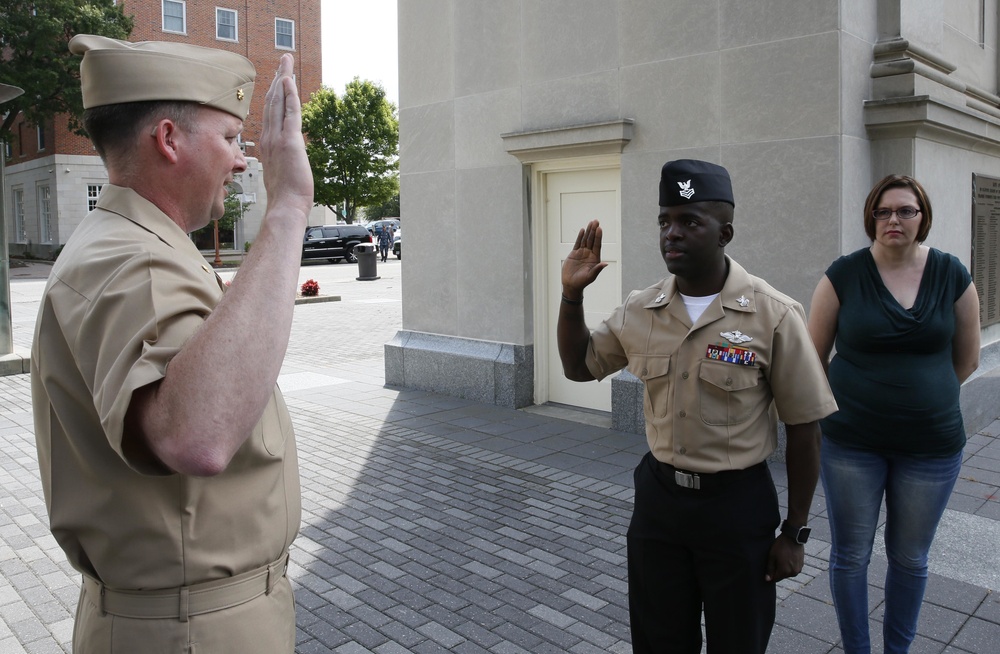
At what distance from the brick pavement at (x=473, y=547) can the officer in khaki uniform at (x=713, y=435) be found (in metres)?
1.38

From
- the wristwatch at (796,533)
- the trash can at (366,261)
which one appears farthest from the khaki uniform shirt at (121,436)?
the trash can at (366,261)

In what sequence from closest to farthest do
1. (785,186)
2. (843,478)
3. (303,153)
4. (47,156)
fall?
(303,153) → (843,478) → (785,186) → (47,156)

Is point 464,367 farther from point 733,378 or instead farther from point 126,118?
point 126,118

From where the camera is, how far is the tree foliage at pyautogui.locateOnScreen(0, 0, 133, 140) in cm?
3506

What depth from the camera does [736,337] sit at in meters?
2.78

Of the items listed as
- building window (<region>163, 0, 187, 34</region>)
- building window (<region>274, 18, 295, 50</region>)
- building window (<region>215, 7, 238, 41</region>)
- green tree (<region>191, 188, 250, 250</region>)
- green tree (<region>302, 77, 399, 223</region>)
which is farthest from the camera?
green tree (<region>302, 77, 399, 223</region>)

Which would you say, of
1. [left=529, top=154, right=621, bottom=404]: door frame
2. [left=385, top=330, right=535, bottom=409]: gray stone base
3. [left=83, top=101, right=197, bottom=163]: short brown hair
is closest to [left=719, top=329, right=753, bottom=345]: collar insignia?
[left=83, top=101, right=197, bottom=163]: short brown hair

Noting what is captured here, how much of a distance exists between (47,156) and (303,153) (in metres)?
48.0

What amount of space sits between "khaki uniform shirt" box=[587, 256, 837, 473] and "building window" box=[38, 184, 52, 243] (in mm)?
47719

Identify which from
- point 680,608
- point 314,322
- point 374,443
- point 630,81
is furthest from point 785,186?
point 314,322

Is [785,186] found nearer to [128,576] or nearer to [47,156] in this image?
[128,576]

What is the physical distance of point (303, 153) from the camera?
1.65 m

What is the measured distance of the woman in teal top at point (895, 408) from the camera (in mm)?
3572

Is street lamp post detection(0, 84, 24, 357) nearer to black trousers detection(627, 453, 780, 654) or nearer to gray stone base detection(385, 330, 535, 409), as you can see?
gray stone base detection(385, 330, 535, 409)
